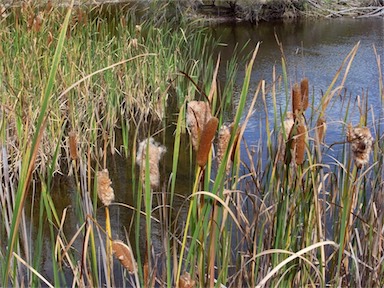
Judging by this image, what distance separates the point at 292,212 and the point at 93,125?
5.69ft

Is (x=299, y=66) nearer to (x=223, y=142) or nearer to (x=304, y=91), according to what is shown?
(x=304, y=91)

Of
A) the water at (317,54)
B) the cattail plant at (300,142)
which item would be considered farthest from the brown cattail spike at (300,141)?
the water at (317,54)

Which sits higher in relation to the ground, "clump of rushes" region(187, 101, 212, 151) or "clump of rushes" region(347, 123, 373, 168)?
"clump of rushes" region(187, 101, 212, 151)

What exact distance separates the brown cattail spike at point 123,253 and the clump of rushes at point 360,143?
387mm

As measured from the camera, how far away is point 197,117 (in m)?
0.77

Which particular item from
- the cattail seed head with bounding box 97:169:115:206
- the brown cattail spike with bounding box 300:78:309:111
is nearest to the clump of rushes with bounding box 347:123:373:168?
the brown cattail spike with bounding box 300:78:309:111

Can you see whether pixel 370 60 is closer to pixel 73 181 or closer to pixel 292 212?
pixel 73 181

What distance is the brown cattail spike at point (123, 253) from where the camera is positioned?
83cm

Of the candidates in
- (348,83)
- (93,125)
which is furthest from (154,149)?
(348,83)

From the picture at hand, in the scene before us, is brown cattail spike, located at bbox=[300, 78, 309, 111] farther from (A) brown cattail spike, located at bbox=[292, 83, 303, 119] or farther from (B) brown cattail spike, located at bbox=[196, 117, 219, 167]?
(B) brown cattail spike, located at bbox=[196, 117, 219, 167]

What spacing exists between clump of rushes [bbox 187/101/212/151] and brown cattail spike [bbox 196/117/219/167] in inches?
1.3

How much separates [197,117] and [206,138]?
0.07 m

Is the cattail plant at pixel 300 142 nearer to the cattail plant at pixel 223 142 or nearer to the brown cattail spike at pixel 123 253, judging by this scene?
the cattail plant at pixel 223 142

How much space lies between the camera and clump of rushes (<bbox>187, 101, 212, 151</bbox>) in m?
0.76
